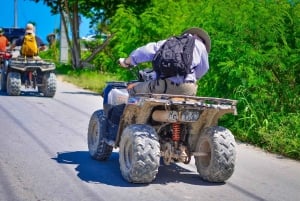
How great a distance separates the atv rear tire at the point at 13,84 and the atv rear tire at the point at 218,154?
9159 mm

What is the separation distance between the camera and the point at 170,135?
738 centimetres

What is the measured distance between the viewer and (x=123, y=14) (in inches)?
596

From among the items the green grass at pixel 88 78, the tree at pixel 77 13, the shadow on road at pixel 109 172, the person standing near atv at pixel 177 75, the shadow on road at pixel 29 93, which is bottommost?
the shadow on road at pixel 109 172

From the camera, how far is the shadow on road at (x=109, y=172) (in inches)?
277

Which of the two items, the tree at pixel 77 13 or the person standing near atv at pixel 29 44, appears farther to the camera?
the tree at pixel 77 13

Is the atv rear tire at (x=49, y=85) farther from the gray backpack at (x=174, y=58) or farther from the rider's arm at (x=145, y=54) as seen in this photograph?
the gray backpack at (x=174, y=58)

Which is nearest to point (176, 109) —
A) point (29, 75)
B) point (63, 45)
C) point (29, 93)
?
point (29, 75)

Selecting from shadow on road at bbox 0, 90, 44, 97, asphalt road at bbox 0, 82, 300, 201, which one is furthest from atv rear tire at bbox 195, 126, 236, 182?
shadow on road at bbox 0, 90, 44, 97

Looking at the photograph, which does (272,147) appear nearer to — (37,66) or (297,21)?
(297,21)

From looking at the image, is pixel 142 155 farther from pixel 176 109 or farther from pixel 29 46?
pixel 29 46

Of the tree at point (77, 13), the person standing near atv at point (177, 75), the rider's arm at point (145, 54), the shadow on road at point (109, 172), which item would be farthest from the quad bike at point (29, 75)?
the rider's arm at point (145, 54)

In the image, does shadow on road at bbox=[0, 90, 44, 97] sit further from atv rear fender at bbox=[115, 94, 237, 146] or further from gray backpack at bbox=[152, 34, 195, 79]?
gray backpack at bbox=[152, 34, 195, 79]

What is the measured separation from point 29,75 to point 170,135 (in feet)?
30.0

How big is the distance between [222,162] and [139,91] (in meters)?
1.33
